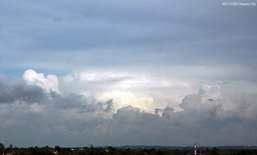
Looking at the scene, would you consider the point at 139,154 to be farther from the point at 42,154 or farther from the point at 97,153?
the point at 42,154

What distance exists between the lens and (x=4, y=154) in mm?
196125

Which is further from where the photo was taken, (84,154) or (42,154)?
(84,154)

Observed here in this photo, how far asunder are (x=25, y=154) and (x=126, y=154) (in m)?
49.1

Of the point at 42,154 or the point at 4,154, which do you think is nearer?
the point at 42,154

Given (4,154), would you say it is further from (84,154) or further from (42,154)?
(84,154)

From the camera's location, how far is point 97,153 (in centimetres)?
18900

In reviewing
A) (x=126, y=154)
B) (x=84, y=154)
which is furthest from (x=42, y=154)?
(x=126, y=154)

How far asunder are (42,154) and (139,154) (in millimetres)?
48121

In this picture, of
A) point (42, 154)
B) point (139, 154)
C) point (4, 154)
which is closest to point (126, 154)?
point (139, 154)

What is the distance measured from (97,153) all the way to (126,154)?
14.7 metres

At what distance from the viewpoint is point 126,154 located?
629 ft

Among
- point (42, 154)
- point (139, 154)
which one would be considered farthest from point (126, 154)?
point (42, 154)

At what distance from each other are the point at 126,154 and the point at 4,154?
63031 millimetres

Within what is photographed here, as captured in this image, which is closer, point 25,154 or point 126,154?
point 25,154
